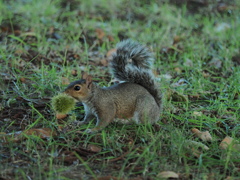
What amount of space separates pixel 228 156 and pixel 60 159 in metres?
0.98

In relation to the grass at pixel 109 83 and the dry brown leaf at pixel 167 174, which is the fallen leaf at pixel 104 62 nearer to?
the grass at pixel 109 83

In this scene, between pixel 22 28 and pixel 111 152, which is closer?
pixel 111 152

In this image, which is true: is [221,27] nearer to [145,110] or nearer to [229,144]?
[145,110]

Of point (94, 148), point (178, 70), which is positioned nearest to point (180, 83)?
point (178, 70)

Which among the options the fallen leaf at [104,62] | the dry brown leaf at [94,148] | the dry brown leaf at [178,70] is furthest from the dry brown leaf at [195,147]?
the fallen leaf at [104,62]

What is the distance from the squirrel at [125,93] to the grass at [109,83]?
104 millimetres

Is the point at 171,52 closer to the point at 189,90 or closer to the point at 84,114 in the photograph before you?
the point at 189,90

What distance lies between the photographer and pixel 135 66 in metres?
3.13

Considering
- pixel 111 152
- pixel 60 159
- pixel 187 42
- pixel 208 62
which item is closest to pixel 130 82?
pixel 111 152

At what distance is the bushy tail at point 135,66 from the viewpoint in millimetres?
3047

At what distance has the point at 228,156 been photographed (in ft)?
7.68

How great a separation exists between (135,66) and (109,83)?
1.81 ft

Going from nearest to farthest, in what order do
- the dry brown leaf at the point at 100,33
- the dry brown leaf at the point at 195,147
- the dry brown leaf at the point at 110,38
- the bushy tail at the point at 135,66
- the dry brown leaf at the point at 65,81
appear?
the dry brown leaf at the point at 195,147 → the bushy tail at the point at 135,66 → the dry brown leaf at the point at 65,81 → the dry brown leaf at the point at 110,38 → the dry brown leaf at the point at 100,33

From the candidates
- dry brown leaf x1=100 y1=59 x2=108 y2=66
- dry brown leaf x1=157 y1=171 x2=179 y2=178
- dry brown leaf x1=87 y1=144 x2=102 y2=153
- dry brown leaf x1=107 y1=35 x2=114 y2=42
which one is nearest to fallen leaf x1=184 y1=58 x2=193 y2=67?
dry brown leaf x1=100 y1=59 x2=108 y2=66
